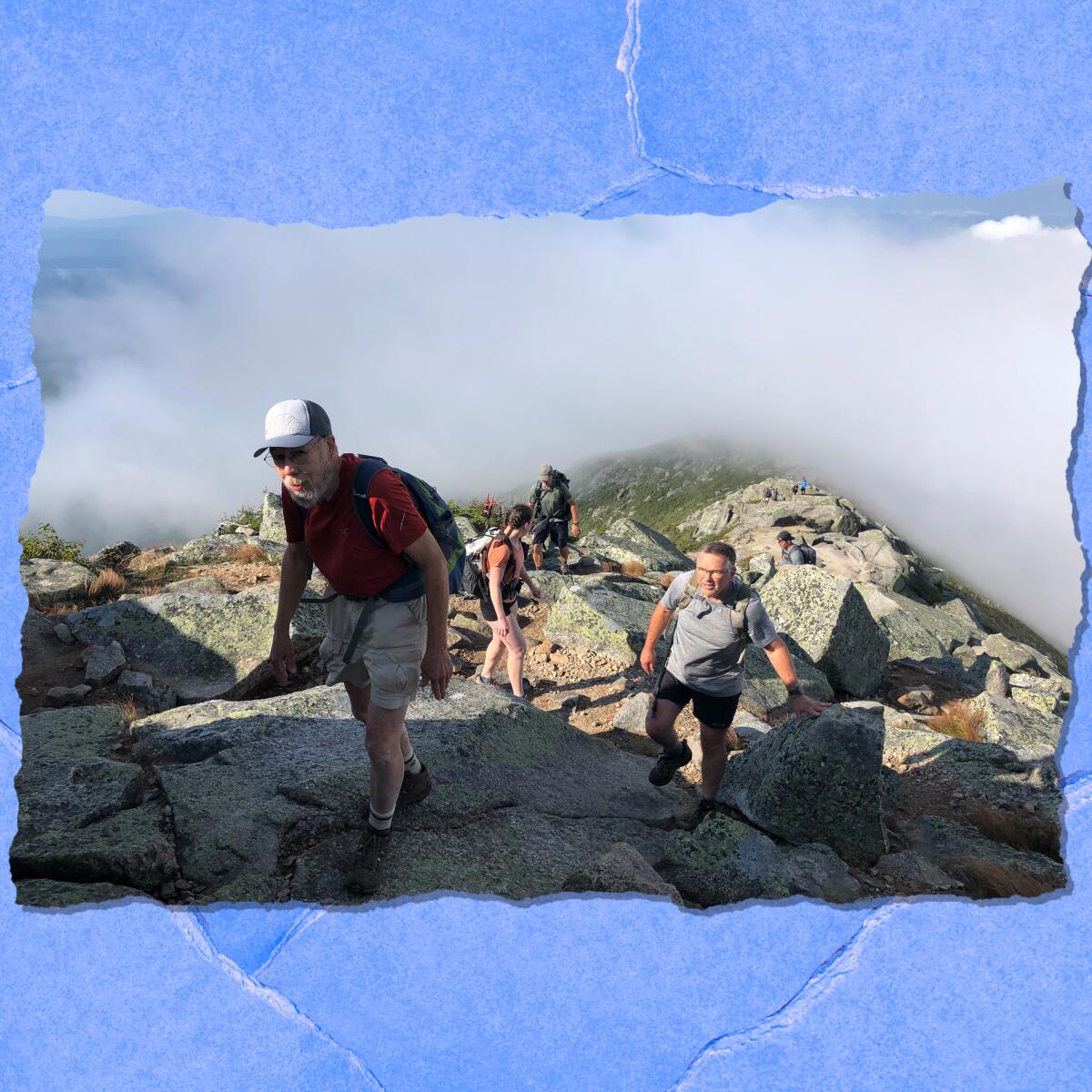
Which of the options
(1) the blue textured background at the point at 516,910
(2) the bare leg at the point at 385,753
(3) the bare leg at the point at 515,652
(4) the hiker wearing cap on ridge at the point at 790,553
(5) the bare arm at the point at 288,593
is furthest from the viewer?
(4) the hiker wearing cap on ridge at the point at 790,553

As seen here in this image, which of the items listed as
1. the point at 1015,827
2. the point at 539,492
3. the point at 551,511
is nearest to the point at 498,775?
the point at 1015,827

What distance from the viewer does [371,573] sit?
3105 mm

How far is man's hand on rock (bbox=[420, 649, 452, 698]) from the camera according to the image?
317 cm

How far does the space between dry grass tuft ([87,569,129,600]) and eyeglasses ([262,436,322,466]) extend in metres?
6.60

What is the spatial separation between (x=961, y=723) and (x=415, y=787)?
6.11m

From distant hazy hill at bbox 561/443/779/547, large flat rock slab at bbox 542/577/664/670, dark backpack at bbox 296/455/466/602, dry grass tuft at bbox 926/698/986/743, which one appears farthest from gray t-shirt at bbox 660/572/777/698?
distant hazy hill at bbox 561/443/779/547

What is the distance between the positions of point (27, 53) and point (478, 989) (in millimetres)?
3706

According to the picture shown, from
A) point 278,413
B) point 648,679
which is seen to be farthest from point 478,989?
point 648,679

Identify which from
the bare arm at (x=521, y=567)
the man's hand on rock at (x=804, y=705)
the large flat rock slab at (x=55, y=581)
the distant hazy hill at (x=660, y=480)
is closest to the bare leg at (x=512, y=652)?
the bare arm at (x=521, y=567)

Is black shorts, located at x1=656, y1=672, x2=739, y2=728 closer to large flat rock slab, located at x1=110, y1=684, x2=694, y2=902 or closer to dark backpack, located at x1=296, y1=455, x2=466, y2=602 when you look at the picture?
large flat rock slab, located at x1=110, y1=684, x2=694, y2=902

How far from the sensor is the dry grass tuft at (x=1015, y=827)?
429cm

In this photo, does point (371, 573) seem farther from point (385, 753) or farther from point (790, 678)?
point (790, 678)

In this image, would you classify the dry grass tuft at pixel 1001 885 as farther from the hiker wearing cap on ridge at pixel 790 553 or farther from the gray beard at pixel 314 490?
the hiker wearing cap on ridge at pixel 790 553

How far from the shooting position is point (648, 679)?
25.3ft
